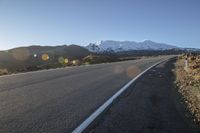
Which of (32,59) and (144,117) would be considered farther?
(32,59)

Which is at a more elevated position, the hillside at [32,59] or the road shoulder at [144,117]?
the road shoulder at [144,117]

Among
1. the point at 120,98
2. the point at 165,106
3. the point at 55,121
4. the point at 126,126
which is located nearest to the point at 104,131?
the point at 126,126

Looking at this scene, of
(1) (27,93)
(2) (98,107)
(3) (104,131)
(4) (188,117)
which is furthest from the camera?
(1) (27,93)

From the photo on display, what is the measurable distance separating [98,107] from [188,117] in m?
2.28

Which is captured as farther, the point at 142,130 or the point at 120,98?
the point at 120,98

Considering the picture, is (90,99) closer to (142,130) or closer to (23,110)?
(23,110)

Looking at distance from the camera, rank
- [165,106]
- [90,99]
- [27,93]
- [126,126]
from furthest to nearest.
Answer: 1. [27,93]
2. [90,99]
3. [165,106]
4. [126,126]

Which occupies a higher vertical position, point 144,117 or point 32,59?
point 144,117

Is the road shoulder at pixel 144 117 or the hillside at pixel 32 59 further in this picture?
the hillside at pixel 32 59

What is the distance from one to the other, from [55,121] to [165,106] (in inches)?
146

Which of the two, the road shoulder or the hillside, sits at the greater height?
the road shoulder

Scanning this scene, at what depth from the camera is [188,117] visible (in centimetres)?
784

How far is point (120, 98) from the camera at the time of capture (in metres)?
10.6

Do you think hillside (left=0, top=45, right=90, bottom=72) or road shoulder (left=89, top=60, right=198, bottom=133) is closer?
road shoulder (left=89, top=60, right=198, bottom=133)
